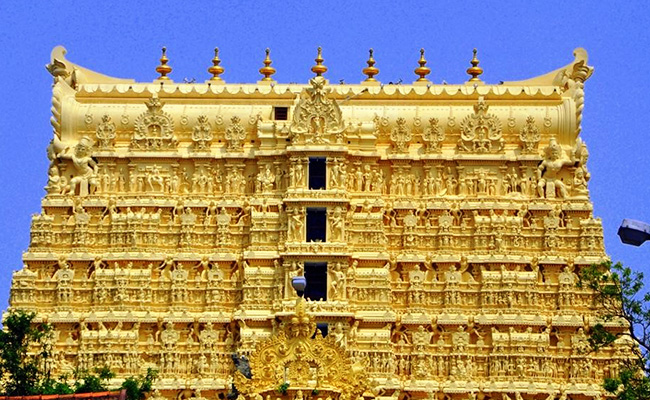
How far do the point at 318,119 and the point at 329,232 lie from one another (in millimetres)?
5578

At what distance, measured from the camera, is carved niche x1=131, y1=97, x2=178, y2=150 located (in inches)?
3962

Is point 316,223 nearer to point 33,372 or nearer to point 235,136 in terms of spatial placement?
point 235,136

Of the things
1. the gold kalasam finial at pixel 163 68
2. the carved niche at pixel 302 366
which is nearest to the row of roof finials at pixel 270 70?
the gold kalasam finial at pixel 163 68

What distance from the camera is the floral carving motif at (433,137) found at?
10025 centimetres

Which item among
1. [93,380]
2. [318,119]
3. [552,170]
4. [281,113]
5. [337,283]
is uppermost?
[281,113]

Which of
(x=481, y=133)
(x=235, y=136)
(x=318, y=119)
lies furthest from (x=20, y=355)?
(x=481, y=133)

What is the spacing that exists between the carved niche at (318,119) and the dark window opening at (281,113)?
8.97ft

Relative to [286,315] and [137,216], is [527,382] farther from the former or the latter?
[137,216]

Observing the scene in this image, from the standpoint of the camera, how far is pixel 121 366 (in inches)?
3797

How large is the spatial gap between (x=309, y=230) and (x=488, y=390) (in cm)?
1102

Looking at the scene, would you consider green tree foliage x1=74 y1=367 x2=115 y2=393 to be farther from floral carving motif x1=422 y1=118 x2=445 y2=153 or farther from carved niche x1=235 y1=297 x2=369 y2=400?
floral carving motif x1=422 y1=118 x2=445 y2=153

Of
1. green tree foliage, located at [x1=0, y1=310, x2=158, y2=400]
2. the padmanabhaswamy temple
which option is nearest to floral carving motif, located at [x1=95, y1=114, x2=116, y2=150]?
the padmanabhaswamy temple

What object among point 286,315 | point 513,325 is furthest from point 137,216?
point 513,325

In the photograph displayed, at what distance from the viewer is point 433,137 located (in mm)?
100312
